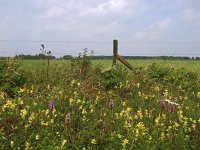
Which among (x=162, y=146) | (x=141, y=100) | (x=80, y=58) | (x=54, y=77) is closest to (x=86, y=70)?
(x=80, y=58)

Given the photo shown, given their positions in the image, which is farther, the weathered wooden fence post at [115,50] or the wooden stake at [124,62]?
the weathered wooden fence post at [115,50]

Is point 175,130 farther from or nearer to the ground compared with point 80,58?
nearer to the ground

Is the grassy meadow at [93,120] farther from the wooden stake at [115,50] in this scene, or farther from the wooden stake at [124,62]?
the wooden stake at [115,50]

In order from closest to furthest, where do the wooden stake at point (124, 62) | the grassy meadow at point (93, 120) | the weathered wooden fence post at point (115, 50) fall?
the grassy meadow at point (93, 120) < the wooden stake at point (124, 62) < the weathered wooden fence post at point (115, 50)

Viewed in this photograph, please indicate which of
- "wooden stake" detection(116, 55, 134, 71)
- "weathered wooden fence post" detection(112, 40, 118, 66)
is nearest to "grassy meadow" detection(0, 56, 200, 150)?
"wooden stake" detection(116, 55, 134, 71)

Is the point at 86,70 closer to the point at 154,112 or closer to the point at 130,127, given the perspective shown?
the point at 154,112

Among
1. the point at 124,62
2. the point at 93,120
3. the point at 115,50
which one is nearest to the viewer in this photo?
the point at 93,120

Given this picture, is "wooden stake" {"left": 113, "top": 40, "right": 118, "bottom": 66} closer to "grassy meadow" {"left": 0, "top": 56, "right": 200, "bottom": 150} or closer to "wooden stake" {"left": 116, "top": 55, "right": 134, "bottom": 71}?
"wooden stake" {"left": 116, "top": 55, "right": 134, "bottom": 71}

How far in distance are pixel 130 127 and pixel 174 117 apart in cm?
127

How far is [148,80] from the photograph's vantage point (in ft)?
→ 39.2

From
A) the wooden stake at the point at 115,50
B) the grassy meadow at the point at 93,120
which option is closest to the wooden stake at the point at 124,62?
the wooden stake at the point at 115,50

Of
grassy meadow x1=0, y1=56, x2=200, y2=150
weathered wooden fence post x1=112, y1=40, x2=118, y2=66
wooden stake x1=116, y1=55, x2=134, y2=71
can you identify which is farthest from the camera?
weathered wooden fence post x1=112, y1=40, x2=118, y2=66

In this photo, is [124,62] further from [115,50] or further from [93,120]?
[93,120]

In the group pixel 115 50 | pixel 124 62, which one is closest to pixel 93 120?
pixel 124 62
